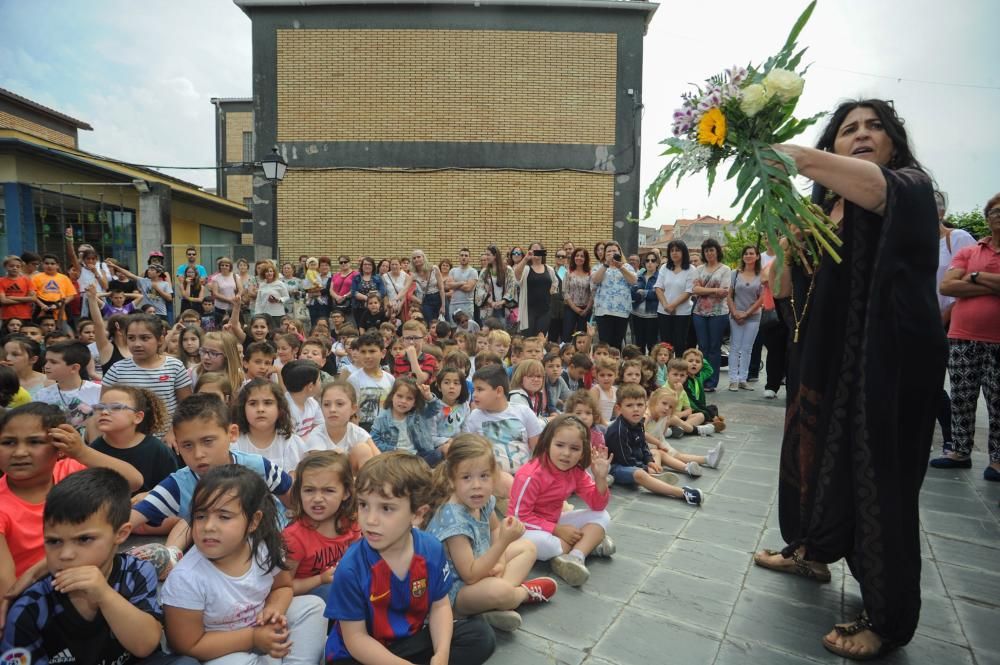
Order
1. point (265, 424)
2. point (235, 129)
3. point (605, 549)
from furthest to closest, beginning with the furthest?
point (235, 129) < point (265, 424) < point (605, 549)

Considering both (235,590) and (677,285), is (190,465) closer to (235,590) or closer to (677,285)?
(235,590)

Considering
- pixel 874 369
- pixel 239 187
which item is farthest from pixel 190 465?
pixel 239 187

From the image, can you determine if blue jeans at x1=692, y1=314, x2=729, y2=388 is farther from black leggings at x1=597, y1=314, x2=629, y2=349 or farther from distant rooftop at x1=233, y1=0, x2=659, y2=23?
distant rooftop at x1=233, y1=0, x2=659, y2=23

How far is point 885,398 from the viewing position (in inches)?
96.7

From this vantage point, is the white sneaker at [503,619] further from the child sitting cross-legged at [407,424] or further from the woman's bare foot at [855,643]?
the child sitting cross-legged at [407,424]

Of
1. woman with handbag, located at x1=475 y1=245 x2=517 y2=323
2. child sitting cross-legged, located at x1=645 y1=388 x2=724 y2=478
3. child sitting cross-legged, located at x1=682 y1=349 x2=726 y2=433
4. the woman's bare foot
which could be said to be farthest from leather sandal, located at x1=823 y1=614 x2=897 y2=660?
woman with handbag, located at x1=475 y1=245 x2=517 y2=323

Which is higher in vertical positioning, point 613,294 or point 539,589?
point 613,294

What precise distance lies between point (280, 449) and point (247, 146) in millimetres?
33027

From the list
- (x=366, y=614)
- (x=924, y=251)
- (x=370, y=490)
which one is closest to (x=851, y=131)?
(x=924, y=251)

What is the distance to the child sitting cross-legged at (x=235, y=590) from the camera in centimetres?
233

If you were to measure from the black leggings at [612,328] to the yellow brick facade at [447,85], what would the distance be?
876cm

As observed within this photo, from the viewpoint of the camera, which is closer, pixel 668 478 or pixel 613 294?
pixel 668 478

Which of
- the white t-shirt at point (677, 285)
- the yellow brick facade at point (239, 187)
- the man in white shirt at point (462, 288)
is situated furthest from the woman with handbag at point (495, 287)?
the yellow brick facade at point (239, 187)

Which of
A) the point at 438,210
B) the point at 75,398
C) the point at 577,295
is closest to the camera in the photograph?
the point at 75,398
